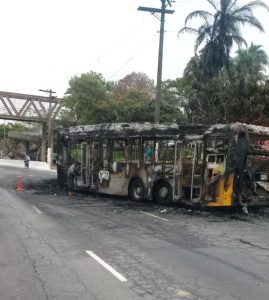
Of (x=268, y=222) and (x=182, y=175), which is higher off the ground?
(x=182, y=175)

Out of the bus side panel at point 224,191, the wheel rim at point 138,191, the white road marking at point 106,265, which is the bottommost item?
the white road marking at point 106,265

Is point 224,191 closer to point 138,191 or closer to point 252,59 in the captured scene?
point 138,191

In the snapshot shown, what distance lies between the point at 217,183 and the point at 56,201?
620cm

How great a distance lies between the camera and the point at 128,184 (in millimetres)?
19828

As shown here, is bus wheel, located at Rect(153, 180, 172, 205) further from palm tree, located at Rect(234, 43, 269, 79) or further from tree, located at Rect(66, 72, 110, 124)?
tree, located at Rect(66, 72, 110, 124)

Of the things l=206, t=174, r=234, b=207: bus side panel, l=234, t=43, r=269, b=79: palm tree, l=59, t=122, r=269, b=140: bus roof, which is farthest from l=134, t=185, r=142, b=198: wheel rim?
l=234, t=43, r=269, b=79: palm tree

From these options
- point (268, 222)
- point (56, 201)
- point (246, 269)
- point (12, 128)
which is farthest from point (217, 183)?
point (12, 128)

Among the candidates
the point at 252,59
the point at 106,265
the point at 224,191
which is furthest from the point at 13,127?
the point at 106,265

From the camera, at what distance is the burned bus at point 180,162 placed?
1570 cm

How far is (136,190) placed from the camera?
1953cm

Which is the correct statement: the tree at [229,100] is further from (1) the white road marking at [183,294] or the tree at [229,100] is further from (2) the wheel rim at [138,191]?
(1) the white road marking at [183,294]

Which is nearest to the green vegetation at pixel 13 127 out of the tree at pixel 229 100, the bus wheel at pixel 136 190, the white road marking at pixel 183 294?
the tree at pixel 229 100

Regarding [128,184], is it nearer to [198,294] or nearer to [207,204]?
[207,204]

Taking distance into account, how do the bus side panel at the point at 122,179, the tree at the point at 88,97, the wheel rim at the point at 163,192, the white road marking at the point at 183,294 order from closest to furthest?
the white road marking at the point at 183,294, the wheel rim at the point at 163,192, the bus side panel at the point at 122,179, the tree at the point at 88,97
